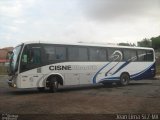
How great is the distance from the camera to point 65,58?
22016 millimetres

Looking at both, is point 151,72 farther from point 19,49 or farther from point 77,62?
point 19,49

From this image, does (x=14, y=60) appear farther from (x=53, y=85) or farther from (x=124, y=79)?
(x=124, y=79)

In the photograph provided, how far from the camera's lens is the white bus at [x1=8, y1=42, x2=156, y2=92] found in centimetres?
2030

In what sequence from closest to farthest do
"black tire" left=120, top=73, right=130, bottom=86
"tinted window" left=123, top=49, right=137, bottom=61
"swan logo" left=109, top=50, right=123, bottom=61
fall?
"swan logo" left=109, top=50, right=123, bottom=61, "black tire" left=120, top=73, right=130, bottom=86, "tinted window" left=123, top=49, right=137, bottom=61

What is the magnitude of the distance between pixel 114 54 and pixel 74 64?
415cm

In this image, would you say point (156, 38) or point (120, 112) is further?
point (156, 38)

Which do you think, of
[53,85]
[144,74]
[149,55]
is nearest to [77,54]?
[53,85]

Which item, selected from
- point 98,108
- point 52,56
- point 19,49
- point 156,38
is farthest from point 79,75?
point 156,38

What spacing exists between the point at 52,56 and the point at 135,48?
830cm

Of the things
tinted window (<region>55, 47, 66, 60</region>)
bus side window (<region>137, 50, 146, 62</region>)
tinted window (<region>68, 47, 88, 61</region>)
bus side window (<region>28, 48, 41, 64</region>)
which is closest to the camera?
bus side window (<region>28, 48, 41, 64</region>)

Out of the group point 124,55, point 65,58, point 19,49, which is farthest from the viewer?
point 124,55

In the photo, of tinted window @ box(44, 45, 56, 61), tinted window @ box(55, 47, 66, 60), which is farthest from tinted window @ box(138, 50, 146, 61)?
tinted window @ box(44, 45, 56, 61)

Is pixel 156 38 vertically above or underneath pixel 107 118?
above

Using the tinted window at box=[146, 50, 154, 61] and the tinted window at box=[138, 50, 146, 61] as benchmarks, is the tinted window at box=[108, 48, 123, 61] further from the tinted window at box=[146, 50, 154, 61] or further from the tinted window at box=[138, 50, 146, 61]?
the tinted window at box=[146, 50, 154, 61]
